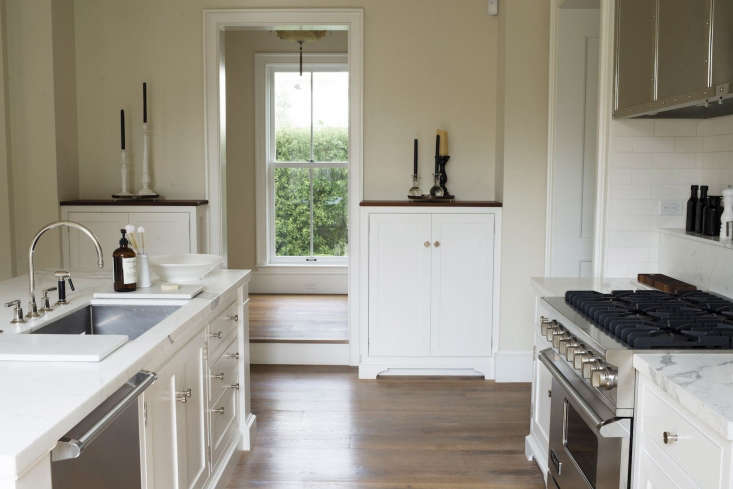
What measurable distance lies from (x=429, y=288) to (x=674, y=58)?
2375mm

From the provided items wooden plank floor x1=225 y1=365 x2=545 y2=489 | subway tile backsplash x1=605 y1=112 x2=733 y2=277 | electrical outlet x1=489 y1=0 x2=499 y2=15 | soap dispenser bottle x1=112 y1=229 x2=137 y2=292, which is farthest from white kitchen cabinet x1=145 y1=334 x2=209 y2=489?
electrical outlet x1=489 y1=0 x2=499 y2=15

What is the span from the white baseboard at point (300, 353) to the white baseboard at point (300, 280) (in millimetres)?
2248

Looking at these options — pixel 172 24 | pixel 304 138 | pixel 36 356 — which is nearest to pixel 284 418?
pixel 36 356

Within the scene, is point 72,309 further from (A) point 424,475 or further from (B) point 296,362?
(B) point 296,362

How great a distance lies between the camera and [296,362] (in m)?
5.02

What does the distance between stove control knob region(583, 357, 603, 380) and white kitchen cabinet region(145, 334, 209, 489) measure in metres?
1.30

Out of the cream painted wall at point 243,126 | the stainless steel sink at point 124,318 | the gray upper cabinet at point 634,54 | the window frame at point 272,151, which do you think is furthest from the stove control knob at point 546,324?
the cream painted wall at point 243,126

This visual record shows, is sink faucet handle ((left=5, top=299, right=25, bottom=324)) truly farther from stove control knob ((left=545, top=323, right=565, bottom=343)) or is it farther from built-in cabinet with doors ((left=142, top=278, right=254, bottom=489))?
stove control knob ((left=545, top=323, right=565, bottom=343))

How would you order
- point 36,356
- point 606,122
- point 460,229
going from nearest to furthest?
point 36,356 → point 606,122 → point 460,229

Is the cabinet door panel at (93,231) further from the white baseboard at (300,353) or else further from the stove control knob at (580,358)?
the stove control knob at (580,358)

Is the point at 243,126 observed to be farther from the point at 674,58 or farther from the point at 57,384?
the point at 57,384

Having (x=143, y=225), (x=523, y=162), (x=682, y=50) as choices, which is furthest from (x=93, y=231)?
(x=682, y=50)

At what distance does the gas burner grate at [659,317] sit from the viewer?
6.58ft

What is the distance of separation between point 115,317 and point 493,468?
186 centimetres
